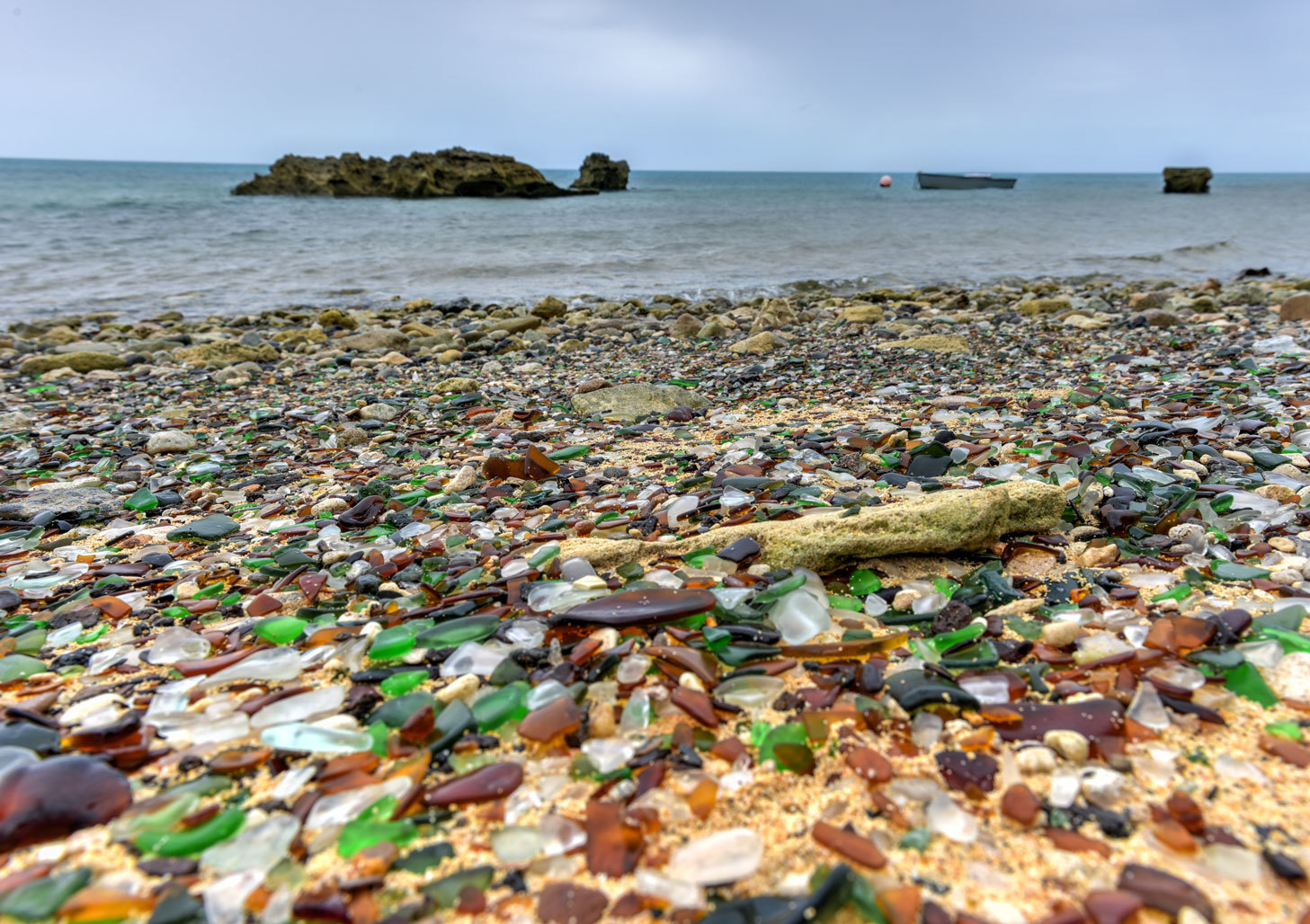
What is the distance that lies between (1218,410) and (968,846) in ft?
12.1

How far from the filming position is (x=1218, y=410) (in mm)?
3787

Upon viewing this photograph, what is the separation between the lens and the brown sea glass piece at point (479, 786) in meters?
1.37

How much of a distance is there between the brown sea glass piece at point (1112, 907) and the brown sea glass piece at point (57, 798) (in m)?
1.71

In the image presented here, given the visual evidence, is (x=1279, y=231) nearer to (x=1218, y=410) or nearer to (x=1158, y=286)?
(x=1158, y=286)

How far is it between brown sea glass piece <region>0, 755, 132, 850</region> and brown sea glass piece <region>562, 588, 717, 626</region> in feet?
3.29

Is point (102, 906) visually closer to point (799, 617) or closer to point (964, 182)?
point (799, 617)

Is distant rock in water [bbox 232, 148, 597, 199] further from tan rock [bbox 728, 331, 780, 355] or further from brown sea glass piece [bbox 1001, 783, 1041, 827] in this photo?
brown sea glass piece [bbox 1001, 783, 1041, 827]

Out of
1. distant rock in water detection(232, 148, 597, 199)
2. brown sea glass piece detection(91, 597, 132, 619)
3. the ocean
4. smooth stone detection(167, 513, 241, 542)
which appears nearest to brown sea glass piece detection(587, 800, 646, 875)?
brown sea glass piece detection(91, 597, 132, 619)

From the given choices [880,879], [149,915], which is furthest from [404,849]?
[880,879]

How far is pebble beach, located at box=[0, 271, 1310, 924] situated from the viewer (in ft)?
3.89

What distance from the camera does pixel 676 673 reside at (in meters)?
1.71

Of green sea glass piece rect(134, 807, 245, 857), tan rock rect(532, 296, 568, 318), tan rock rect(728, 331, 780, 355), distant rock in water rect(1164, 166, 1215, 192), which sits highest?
distant rock in water rect(1164, 166, 1215, 192)

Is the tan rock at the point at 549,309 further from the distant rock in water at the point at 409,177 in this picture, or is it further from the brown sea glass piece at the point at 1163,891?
the distant rock in water at the point at 409,177

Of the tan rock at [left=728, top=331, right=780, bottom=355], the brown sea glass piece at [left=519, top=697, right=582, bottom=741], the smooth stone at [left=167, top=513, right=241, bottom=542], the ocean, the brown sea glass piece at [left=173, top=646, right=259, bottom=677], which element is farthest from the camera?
the ocean
